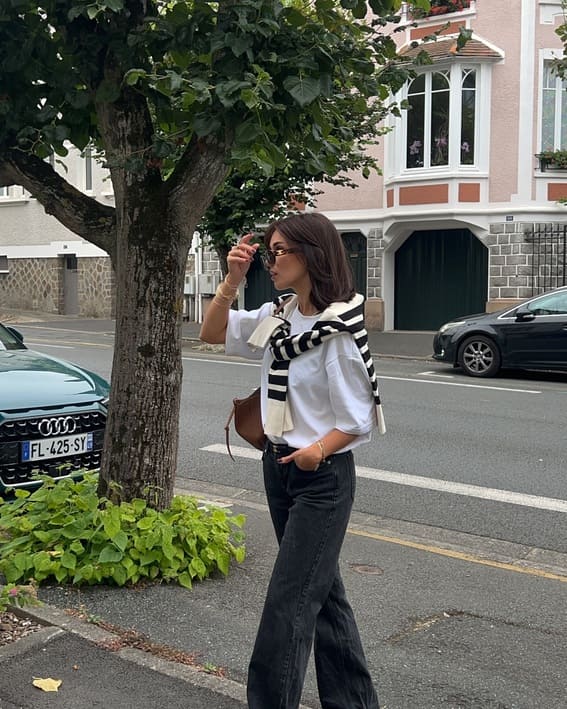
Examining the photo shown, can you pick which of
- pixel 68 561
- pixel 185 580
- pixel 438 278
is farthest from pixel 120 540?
pixel 438 278

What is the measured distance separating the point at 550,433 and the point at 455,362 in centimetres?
574

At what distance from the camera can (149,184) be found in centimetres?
474

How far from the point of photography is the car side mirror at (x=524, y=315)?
47.8ft

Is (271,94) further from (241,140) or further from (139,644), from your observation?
(139,644)

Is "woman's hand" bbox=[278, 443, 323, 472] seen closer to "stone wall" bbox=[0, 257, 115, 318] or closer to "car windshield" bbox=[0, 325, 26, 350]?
"car windshield" bbox=[0, 325, 26, 350]

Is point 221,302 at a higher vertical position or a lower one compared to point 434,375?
higher

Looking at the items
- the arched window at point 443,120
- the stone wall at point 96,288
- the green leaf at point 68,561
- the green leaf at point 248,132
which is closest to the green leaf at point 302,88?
the green leaf at point 248,132

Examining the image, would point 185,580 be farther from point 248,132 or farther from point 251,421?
point 248,132

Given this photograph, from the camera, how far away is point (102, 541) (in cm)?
465

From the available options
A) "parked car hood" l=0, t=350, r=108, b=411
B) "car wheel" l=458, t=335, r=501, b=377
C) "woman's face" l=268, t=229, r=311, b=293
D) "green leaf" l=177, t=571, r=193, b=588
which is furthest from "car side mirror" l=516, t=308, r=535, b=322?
"woman's face" l=268, t=229, r=311, b=293

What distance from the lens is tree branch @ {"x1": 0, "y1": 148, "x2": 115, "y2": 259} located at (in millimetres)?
4938

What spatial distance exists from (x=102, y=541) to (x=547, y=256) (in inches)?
701

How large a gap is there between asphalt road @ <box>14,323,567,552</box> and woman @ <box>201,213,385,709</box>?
312 centimetres

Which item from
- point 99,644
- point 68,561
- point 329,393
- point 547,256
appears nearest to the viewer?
point 329,393
